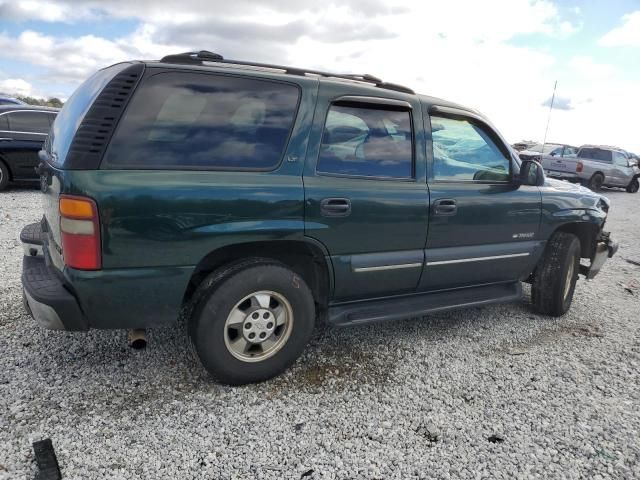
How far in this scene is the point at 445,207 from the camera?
3314mm

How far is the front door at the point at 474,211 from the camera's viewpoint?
337cm

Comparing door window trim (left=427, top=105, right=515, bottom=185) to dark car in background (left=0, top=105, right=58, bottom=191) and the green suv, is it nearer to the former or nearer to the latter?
the green suv

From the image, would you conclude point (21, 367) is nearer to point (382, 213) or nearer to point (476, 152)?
point (382, 213)

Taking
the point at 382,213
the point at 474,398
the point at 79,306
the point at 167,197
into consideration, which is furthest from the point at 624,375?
the point at 79,306

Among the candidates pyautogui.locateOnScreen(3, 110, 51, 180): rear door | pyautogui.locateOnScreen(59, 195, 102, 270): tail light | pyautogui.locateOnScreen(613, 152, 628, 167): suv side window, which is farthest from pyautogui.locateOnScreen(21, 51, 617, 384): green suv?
pyautogui.locateOnScreen(613, 152, 628, 167): suv side window

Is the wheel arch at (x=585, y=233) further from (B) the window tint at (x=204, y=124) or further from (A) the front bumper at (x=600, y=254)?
(B) the window tint at (x=204, y=124)

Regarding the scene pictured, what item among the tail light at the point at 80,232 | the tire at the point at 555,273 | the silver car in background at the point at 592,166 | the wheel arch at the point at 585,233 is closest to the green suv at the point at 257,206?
the tail light at the point at 80,232

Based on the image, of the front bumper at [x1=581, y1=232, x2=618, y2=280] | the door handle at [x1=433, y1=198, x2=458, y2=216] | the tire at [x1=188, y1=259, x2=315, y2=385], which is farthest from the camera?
the front bumper at [x1=581, y1=232, x2=618, y2=280]

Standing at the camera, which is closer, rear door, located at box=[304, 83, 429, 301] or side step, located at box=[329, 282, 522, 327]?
rear door, located at box=[304, 83, 429, 301]

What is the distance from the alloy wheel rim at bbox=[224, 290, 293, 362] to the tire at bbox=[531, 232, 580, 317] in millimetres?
2558

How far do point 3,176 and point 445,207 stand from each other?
851 centimetres

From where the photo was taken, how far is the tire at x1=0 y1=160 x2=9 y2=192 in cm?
855

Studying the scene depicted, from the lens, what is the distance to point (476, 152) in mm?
3717

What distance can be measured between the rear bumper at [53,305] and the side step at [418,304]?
1491mm
